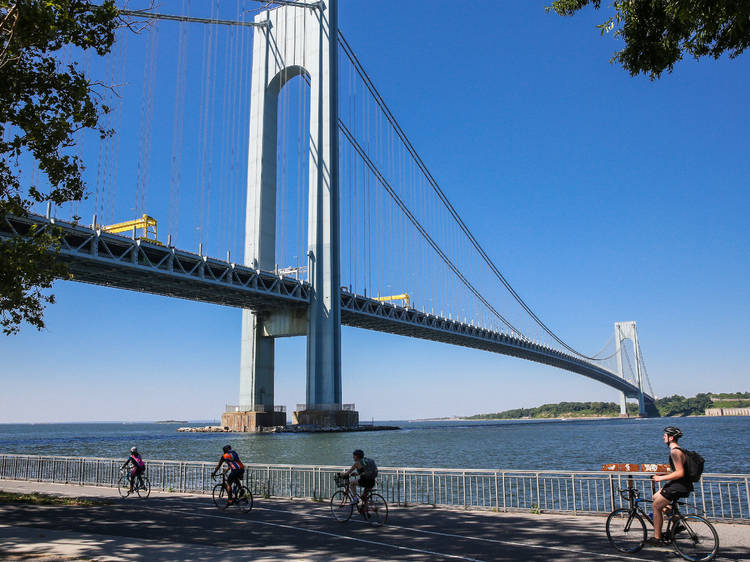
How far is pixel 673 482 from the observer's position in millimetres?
7352

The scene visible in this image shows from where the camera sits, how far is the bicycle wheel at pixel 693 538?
24.0ft

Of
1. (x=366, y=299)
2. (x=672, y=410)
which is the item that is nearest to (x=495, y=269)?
(x=366, y=299)

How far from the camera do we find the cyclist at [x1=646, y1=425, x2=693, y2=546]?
7.27 metres

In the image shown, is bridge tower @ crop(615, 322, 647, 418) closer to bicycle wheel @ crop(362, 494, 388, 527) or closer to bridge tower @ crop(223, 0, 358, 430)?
bridge tower @ crop(223, 0, 358, 430)

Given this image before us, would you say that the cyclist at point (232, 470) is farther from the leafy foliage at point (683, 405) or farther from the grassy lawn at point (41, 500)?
the leafy foliage at point (683, 405)

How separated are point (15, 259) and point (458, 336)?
→ 66235 millimetres

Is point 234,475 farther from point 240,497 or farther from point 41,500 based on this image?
point 41,500

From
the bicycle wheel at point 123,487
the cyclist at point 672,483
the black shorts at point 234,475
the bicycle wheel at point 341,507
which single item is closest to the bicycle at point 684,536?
the cyclist at point 672,483

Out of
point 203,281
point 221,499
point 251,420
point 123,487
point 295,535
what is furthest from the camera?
point 251,420

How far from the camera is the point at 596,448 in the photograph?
42.4 m

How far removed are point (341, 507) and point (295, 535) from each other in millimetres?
A: 1532

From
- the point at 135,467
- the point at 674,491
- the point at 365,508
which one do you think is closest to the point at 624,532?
the point at 674,491

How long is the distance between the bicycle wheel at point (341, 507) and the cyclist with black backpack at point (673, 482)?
4865 millimetres

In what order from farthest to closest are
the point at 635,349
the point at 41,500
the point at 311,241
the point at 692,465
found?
the point at 635,349
the point at 311,241
the point at 41,500
the point at 692,465
